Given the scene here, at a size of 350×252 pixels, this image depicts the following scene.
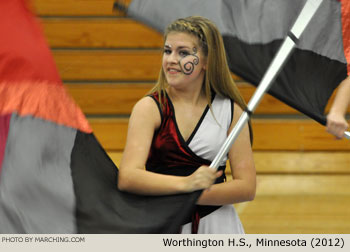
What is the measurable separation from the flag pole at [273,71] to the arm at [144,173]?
4 centimetres

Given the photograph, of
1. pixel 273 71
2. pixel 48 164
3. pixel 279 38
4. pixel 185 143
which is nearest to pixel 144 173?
pixel 185 143

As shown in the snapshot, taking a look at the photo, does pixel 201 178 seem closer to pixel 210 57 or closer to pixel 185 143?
pixel 185 143

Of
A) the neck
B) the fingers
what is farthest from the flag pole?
the neck

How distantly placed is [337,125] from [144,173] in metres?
0.39

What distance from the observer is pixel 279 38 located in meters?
1.22

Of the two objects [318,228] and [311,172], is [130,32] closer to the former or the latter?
[311,172]

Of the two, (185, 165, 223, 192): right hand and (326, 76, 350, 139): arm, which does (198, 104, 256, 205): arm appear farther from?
(326, 76, 350, 139): arm

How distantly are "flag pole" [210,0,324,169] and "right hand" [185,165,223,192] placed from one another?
0.6 inches

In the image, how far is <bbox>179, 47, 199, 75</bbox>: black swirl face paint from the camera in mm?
1111

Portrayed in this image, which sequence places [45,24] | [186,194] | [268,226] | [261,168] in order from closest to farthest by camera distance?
[186,194], [268,226], [261,168], [45,24]

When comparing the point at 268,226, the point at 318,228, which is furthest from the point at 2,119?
the point at 318,228

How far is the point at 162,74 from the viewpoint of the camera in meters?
1.16

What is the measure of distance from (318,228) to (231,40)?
3.47ft

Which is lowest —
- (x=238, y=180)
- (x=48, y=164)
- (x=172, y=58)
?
→ (x=48, y=164)
